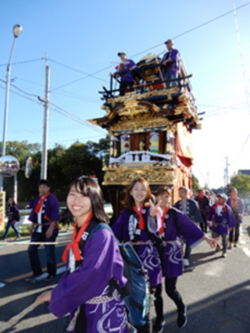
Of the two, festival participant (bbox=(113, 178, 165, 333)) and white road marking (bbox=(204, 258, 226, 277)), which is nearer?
festival participant (bbox=(113, 178, 165, 333))

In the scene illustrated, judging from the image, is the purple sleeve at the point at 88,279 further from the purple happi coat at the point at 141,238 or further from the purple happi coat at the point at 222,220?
the purple happi coat at the point at 222,220

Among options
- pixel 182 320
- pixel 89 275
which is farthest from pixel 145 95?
pixel 89 275

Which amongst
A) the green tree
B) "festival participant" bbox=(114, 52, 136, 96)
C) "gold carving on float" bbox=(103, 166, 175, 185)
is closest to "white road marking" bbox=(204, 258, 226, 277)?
"gold carving on float" bbox=(103, 166, 175, 185)

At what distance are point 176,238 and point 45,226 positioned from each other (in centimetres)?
285

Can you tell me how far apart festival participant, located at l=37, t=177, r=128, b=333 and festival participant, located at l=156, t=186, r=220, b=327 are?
1304 mm

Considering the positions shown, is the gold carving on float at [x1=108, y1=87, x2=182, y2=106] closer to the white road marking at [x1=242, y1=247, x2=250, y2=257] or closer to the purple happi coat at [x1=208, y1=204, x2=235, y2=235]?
the purple happi coat at [x1=208, y1=204, x2=235, y2=235]

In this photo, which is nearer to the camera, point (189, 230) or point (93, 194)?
point (93, 194)

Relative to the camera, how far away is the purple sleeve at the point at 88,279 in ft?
4.62

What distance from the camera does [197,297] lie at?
12.3 feet

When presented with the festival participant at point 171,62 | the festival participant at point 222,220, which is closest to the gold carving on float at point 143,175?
the festival participant at point 222,220

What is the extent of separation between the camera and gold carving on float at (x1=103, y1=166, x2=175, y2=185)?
319 inches

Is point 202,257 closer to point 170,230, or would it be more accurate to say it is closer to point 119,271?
point 170,230

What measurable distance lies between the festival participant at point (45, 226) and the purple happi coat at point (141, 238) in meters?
2.24

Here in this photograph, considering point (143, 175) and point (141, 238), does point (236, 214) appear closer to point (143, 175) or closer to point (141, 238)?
point (143, 175)
